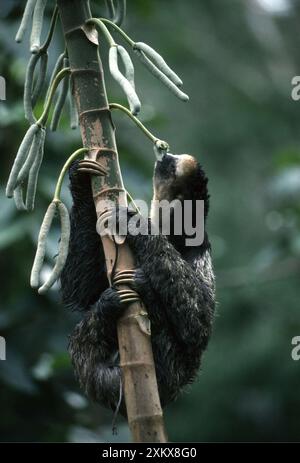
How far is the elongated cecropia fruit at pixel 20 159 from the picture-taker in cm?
290

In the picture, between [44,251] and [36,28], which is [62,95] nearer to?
[36,28]

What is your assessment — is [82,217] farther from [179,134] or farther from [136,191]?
[179,134]

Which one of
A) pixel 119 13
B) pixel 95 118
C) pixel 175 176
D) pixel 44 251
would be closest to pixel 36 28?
pixel 95 118

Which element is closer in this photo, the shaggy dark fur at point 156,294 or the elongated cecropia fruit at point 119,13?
the elongated cecropia fruit at point 119,13

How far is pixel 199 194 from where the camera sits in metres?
3.76

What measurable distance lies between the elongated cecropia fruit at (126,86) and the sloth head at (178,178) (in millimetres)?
779

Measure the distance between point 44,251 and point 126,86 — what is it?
0.58 meters

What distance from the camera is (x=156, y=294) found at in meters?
3.32

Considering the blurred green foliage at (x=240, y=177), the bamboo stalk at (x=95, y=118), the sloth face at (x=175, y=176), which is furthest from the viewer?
the blurred green foliage at (x=240, y=177)

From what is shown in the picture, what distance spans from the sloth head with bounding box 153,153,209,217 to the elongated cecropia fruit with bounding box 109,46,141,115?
2.56ft

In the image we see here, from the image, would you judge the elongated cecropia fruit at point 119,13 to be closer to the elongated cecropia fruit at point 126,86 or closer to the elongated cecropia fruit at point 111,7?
the elongated cecropia fruit at point 111,7

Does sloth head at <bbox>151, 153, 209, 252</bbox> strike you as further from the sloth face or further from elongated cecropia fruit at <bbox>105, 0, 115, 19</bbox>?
elongated cecropia fruit at <bbox>105, 0, 115, 19</bbox>

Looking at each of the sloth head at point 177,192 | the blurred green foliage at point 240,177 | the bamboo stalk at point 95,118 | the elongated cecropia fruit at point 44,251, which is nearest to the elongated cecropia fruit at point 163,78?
the bamboo stalk at point 95,118

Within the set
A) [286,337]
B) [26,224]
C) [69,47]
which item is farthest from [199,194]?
[286,337]
